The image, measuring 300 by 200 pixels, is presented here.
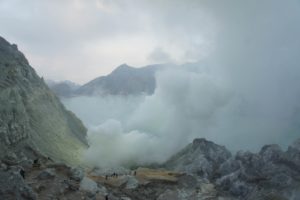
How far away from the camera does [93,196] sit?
496ft

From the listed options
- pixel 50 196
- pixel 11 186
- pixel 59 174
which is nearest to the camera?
pixel 11 186

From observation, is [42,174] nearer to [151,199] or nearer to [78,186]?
[78,186]

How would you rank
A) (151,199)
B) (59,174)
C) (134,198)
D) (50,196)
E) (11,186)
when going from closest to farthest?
(11,186), (50,196), (59,174), (134,198), (151,199)

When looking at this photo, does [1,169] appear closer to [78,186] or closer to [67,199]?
[67,199]

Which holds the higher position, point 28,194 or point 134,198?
point 134,198

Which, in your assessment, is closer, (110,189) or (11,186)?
(11,186)

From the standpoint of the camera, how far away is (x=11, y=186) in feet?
373

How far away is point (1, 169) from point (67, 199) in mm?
25968

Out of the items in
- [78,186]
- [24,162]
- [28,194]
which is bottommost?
[28,194]

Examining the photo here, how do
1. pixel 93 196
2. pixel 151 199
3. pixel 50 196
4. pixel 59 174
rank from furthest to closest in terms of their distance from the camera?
pixel 151 199
pixel 59 174
pixel 93 196
pixel 50 196

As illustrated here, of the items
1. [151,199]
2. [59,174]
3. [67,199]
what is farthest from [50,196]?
[151,199]

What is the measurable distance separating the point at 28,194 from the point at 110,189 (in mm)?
70999

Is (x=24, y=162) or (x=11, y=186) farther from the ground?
(x=24, y=162)

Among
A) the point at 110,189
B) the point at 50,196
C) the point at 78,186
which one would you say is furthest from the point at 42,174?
the point at 110,189
